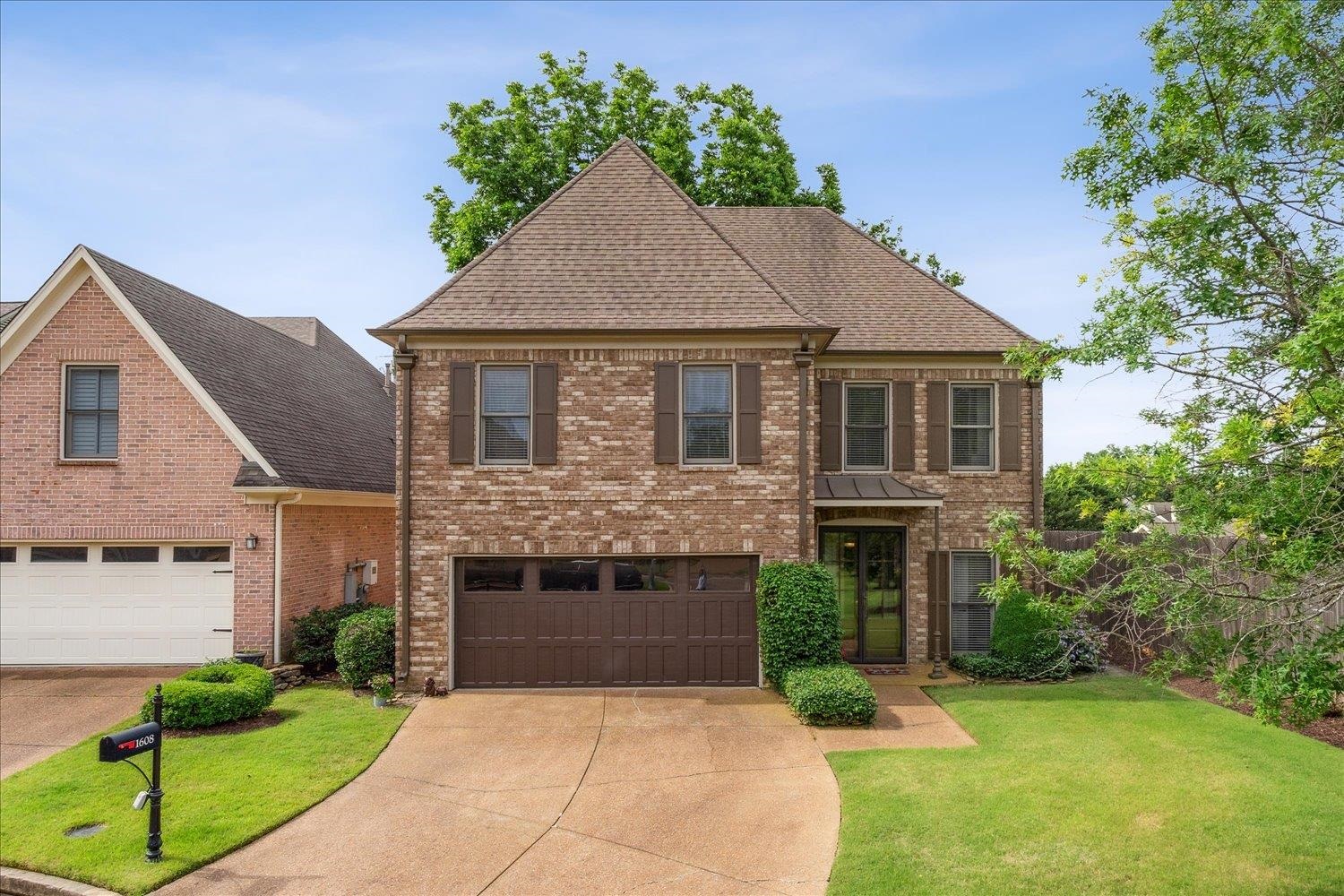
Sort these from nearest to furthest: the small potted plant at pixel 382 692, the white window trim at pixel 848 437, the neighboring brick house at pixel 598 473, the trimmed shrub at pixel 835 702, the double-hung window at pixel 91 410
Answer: the trimmed shrub at pixel 835 702
the small potted plant at pixel 382 692
the neighboring brick house at pixel 598 473
the double-hung window at pixel 91 410
the white window trim at pixel 848 437

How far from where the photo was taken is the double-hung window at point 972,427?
13.8 meters

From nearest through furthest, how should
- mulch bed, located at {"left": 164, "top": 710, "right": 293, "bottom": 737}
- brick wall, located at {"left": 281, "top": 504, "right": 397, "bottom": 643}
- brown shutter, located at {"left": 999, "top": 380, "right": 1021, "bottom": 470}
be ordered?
mulch bed, located at {"left": 164, "top": 710, "right": 293, "bottom": 737} → brick wall, located at {"left": 281, "top": 504, "right": 397, "bottom": 643} → brown shutter, located at {"left": 999, "top": 380, "right": 1021, "bottom": 470}

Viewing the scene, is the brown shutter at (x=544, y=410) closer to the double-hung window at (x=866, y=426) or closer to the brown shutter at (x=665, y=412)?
the brown shutter at (x=665, y=412)

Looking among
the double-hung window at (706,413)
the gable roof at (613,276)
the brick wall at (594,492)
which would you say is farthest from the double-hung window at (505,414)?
the double-hung window at (706,413)

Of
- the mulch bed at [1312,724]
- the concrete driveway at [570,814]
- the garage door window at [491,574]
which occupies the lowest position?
the concrete driveway at [570,814]

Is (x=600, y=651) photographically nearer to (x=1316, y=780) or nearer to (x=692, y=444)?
(x=692, y=444)

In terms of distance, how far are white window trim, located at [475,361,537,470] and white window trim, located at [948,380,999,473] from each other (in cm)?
755

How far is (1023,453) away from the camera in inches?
539

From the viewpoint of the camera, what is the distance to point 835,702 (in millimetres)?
9844

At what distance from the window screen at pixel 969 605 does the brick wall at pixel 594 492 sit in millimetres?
3883

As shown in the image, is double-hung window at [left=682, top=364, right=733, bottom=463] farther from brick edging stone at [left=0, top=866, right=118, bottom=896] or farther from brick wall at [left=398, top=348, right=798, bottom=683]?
brick edging stone at [left=0, top=866, right=118, bottom=896]

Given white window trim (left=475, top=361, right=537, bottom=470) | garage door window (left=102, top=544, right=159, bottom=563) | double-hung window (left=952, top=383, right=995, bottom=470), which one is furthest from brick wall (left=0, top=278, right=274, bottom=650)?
double-hung window (left=952, top=383, right=995, bottom=470)

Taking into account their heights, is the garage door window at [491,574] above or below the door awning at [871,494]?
below

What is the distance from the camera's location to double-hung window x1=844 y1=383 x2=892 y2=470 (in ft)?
45.2
